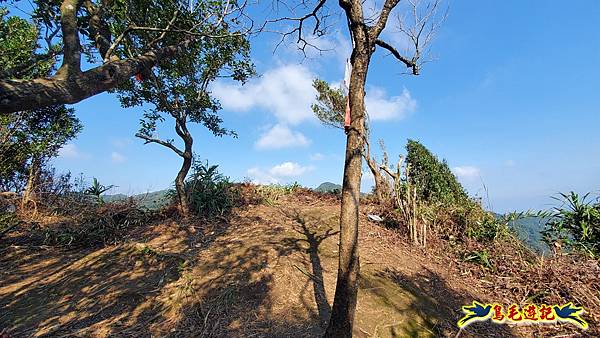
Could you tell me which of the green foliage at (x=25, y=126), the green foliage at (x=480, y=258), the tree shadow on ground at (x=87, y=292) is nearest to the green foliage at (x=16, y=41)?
the green foliage at (x=25, y=126)

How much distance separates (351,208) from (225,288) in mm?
1918

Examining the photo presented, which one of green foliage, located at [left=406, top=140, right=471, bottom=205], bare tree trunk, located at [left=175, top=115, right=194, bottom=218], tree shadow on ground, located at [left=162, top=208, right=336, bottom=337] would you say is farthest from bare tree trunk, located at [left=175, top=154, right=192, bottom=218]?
green foliage, located at [left=406, top=140, right=471, bottom=205]

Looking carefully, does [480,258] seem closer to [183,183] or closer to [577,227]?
[577,227]

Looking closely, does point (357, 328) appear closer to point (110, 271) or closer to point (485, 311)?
point (485, 311)

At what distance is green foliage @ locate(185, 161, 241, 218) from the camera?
6.25 m

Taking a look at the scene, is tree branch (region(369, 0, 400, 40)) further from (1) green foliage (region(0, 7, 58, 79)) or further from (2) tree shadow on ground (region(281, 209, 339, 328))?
(1) green foliage (region(0, 7, 58, 79))

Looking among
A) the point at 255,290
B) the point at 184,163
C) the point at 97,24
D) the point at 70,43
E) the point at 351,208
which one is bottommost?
the point at 255,290

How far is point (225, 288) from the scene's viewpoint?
10.8 feet

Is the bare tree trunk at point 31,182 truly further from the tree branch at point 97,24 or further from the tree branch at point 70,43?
the tree branch at point 70,43

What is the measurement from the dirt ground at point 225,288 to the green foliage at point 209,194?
0.90 metres

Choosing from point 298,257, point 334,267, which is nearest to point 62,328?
point 298,257

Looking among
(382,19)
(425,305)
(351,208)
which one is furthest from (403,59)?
(425,305)

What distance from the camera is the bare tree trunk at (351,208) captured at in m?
2.23

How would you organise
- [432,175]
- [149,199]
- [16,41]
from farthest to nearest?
[432,175]
[149,199]
[16,41]
